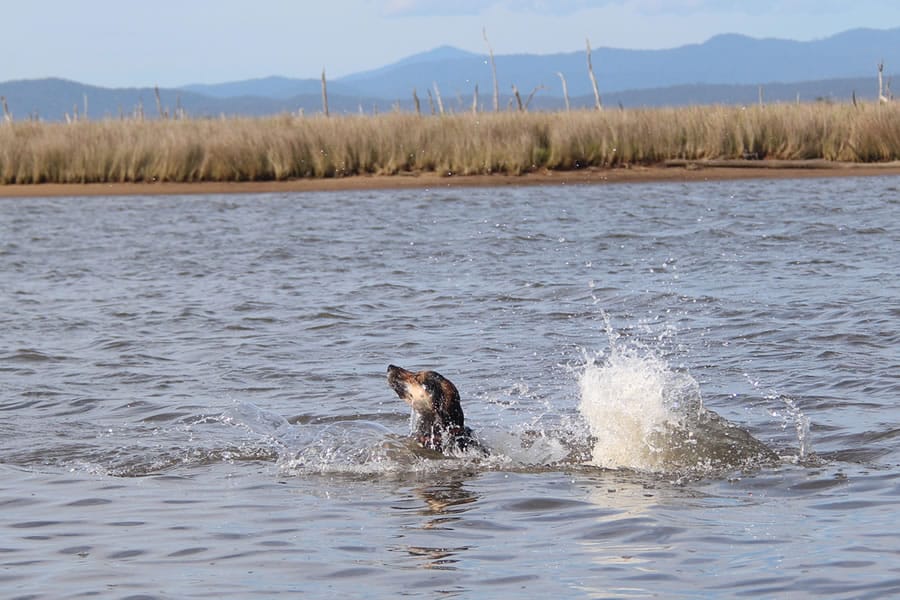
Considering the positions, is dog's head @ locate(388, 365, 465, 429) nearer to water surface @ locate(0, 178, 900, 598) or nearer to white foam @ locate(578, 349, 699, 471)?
water surface @ locate(0, 178, 900, 598)

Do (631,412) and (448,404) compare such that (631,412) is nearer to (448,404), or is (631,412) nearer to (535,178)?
(448,404)

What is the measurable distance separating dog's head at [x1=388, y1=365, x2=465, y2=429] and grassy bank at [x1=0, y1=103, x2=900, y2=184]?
19.9 meters

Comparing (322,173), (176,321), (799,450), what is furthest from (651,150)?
(799,450)

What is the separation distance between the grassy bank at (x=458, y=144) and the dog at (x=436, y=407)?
19904 millimetres

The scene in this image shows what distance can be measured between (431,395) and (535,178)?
1959 centimetres

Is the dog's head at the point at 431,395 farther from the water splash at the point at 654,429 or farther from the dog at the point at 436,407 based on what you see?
the water splash at the point at 654,429

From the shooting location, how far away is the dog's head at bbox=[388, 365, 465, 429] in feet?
22.1

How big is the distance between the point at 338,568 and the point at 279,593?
0.35 m

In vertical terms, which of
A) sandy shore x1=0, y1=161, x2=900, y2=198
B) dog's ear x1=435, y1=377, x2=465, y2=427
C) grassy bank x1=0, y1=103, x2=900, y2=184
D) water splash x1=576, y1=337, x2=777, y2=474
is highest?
grassy bank x1=0, y1=103, x2=900, y2=184

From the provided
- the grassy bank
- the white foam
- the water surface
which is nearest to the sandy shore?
the grassy bank

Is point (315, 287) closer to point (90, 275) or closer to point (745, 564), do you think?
point (90, 275)

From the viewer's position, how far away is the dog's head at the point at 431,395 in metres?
6.73

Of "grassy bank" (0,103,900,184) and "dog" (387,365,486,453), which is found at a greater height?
"grassy bank" (0,103,900,184)

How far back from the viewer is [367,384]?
29.6 ft
